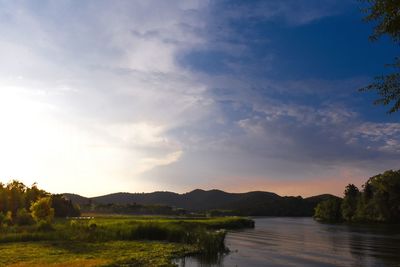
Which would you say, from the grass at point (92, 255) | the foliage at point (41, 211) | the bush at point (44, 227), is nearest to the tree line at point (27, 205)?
the foliage at point (41, 211)

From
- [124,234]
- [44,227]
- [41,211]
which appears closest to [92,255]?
[124,234]

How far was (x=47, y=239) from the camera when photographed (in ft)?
213

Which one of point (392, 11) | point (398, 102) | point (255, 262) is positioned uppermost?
point (392, 11)

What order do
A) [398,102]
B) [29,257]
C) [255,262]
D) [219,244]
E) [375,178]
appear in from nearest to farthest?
[398,102] < [29,257] < [255,262] < [219,244] < [375,178]

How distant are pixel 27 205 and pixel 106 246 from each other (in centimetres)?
11465

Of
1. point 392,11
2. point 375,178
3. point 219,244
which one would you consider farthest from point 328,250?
point 375,178

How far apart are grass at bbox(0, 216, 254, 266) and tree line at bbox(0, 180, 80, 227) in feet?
81.1

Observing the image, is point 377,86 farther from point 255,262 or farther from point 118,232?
point 118,232

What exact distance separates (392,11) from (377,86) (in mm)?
4414

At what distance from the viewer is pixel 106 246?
55312 mm

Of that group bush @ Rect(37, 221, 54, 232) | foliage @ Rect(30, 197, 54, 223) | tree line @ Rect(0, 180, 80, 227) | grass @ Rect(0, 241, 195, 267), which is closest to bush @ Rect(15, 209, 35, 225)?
tree line @ Rect(0, 180, 80, 227)

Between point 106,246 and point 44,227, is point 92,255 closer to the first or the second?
point 106,246

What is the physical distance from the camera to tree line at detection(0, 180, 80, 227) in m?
101

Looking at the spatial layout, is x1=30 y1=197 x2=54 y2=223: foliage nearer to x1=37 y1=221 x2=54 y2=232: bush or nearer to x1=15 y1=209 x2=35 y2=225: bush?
x1=15 y1=209 x2=35 y2=225: bush
